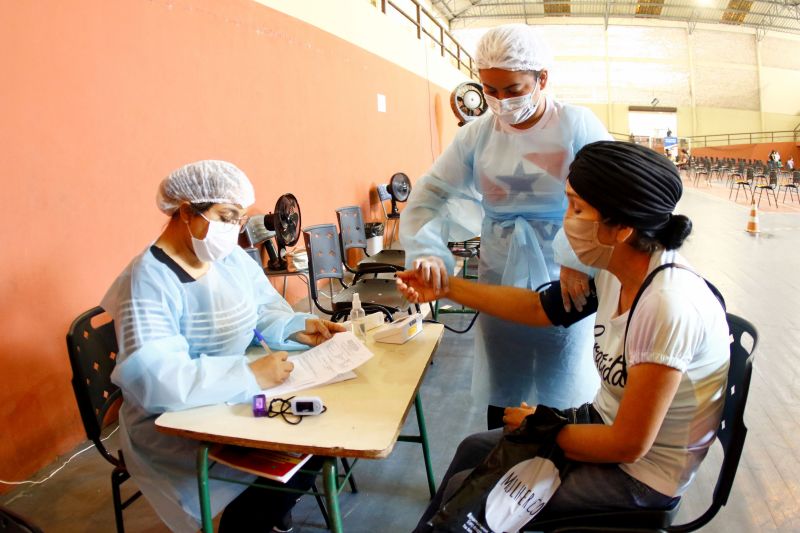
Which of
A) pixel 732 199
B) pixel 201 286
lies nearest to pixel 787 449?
pixel 201 286

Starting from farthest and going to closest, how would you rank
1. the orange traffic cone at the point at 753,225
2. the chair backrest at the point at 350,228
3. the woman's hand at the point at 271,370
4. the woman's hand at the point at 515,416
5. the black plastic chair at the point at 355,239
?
the orange traffic cone at the point at 753,225
the chair backrest at the point at 350,228
the black plastic chair at the point at 355,239
the woman's hand at the point at 271,370
the woman's hand at the point at 515,416

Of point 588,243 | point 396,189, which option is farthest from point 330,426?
point 396,189

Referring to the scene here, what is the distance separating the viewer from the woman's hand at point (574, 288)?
1.37 metres

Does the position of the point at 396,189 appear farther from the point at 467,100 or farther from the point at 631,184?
the point at 631,184

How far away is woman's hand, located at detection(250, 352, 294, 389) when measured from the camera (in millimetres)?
1341

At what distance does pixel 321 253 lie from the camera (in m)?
3.19

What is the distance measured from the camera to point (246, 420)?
1186mm

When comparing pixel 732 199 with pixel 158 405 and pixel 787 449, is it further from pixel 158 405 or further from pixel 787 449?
pixel 158 405

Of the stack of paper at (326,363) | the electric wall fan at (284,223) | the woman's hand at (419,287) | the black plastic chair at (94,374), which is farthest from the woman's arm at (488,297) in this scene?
the electric wall fan at (284,223)

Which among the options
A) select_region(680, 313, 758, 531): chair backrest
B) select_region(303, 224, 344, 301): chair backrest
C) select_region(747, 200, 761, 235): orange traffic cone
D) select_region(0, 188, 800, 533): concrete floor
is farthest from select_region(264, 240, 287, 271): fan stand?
select_region(747, 200, 761, 235): orange traffic cone

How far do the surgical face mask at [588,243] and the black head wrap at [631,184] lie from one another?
53 mm

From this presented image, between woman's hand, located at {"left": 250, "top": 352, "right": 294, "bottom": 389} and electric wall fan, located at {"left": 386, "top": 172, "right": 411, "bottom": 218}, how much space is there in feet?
15.4

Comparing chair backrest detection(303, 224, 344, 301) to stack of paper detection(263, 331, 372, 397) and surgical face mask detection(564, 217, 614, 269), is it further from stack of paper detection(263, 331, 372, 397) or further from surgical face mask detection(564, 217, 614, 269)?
surgical face mask detection(564, 217, 614, 269)

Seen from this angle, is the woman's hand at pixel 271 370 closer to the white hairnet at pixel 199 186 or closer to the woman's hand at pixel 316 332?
the woman's hand at pixel 316 332
